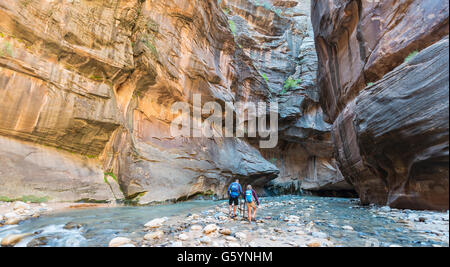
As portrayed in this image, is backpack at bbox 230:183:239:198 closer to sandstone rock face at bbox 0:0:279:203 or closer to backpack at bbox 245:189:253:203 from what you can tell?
backpack at bbox 245:189:253:203

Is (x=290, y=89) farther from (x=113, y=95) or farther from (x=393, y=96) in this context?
(x=393, y=96)

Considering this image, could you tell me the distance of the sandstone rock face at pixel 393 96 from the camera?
4730 millimetres

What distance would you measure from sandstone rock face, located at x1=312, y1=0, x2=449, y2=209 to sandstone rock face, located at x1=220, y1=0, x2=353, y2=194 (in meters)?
14.1

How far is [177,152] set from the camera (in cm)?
1444

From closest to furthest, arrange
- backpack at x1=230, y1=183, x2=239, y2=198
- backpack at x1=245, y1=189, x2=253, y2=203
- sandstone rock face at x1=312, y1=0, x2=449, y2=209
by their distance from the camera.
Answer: sandstone rock face at x1=312, y1=0, x2=449, y2=209 < backpack at x1=245, y1=189, x2=253, y2=203 < backpack at x1=230, y1=183, x2=239, y2=198

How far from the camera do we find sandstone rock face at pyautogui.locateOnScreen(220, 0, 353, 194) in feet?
87.8

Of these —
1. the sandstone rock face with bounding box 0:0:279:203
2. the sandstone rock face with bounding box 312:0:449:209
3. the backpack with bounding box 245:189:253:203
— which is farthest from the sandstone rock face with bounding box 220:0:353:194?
the backpack with bounding box 245:189:253:203

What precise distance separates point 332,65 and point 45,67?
15469 mm

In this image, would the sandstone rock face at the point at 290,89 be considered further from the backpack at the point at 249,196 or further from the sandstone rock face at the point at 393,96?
the backpack at the point at 249,196

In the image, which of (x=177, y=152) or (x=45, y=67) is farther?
(x=177, y=152)

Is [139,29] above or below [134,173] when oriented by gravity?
above
